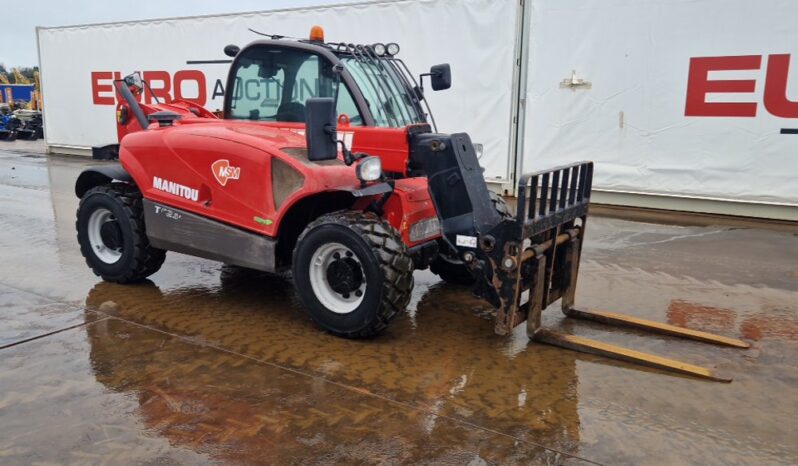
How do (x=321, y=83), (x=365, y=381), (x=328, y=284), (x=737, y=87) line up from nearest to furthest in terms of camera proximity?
(x=365, y=381)
(x=328, y=284)
(x=321, y=83)
(x=737, y=87)

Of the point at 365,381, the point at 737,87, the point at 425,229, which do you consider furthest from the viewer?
the point at 737,87

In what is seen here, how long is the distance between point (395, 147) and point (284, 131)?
35.4 inches

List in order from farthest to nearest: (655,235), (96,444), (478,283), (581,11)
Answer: (581,11), (655,235), (478,283), (96,444)

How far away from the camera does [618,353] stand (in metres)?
4.14

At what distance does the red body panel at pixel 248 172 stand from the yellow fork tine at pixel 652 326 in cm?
139

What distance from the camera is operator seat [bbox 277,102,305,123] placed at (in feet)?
16.2

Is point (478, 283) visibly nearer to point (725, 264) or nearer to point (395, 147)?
point (395, 147)

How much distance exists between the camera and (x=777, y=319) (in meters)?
5.05

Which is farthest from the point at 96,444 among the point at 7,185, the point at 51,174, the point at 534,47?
the point at 51,174

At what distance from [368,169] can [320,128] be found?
1.29ft

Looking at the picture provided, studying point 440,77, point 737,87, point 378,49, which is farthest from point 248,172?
point 737,87

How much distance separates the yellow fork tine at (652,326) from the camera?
448 centimetres

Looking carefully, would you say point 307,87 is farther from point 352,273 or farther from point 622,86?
point 622,86

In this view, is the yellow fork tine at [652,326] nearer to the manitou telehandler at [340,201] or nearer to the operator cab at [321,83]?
the manitou telehandler at [340,201]
